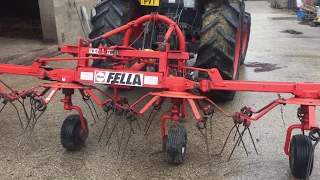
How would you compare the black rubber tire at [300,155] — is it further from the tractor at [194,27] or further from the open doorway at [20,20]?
the open doorway at [20,20]

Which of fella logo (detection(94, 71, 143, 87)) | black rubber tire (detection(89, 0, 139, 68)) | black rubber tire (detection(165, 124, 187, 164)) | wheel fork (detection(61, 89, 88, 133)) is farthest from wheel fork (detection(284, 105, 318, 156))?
black rubber tire (detection(89, 0, 139, 68))

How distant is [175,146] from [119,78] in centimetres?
74

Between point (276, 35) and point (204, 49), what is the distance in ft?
27.4

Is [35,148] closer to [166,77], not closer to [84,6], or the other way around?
[166,77]

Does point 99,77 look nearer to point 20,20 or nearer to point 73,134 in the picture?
point 73,134

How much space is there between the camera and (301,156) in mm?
3168

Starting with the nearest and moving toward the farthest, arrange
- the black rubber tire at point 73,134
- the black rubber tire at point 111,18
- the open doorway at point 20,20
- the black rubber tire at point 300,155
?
the black rubber tire at point 300,155, the black rubber tire at point 73,134, the black rubber tire at point 111,18, the open doorway at point 20,20

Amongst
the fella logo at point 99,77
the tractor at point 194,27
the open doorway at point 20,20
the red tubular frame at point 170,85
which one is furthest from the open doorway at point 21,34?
the fella logo at point 99,77

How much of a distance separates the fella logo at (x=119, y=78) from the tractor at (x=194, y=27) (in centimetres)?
77

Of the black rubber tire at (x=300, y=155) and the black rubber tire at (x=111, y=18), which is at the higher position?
the black rubber tire at (x=111, y=18)

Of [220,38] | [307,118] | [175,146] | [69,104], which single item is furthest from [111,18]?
[307,118]

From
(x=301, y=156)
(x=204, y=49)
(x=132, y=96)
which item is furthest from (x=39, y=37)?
(x=301, y=156)

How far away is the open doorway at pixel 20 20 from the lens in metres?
10.1

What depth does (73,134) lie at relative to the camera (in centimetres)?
358
